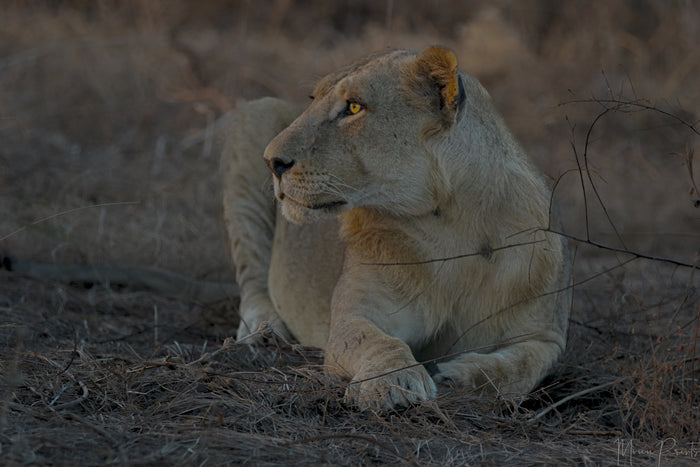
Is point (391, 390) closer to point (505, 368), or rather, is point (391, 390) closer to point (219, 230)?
point (505, 368)

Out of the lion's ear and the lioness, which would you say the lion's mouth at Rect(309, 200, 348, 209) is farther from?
the lion's ear

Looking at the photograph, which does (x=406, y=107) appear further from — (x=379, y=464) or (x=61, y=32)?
(x=61, y=32)

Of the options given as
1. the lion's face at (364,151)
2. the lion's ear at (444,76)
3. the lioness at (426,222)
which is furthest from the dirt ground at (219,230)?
the lion's face at (364,151)

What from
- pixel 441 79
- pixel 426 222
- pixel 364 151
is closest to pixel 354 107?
pixel 364 151

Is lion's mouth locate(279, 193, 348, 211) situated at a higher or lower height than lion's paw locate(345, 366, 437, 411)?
higher

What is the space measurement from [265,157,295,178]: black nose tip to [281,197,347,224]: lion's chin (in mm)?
109

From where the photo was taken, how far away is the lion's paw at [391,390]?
10.3ft

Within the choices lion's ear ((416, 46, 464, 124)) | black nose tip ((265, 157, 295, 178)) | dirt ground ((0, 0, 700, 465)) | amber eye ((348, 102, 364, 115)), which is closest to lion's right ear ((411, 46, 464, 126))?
lion's ear ((416, 46, 464, 124))

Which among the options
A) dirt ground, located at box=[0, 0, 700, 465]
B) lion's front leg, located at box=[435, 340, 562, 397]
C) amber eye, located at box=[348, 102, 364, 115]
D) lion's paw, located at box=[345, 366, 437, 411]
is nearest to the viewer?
dirt ground, located at box=[0, 0, 700, 465]

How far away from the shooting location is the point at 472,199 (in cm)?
363

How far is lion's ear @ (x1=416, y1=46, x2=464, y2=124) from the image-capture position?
349 centimetres

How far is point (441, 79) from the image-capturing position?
3.54m

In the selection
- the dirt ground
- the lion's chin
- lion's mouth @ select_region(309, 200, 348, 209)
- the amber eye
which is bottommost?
the dirt ground

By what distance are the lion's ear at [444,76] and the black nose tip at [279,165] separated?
25.4 inches
